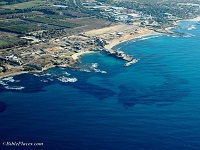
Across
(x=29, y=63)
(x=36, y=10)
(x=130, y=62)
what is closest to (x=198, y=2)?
(x=36, y=10)

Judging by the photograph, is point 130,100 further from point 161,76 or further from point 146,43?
point 146,43

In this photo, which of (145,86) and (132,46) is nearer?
(145,86)

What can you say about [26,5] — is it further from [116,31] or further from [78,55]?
[78,55]

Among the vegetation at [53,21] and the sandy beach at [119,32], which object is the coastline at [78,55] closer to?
the sandy beach at [119,32]

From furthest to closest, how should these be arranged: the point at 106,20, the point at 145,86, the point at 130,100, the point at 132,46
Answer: the point at 106,20 < the point at 132,46 < the point at 145,86 < the point at 130,100

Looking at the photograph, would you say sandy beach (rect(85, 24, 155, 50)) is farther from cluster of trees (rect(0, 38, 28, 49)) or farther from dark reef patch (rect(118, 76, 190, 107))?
dark reef patch (rect(118, 76, 190, 107))

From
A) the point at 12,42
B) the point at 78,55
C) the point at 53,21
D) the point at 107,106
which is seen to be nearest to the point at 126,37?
the point at 78,55
